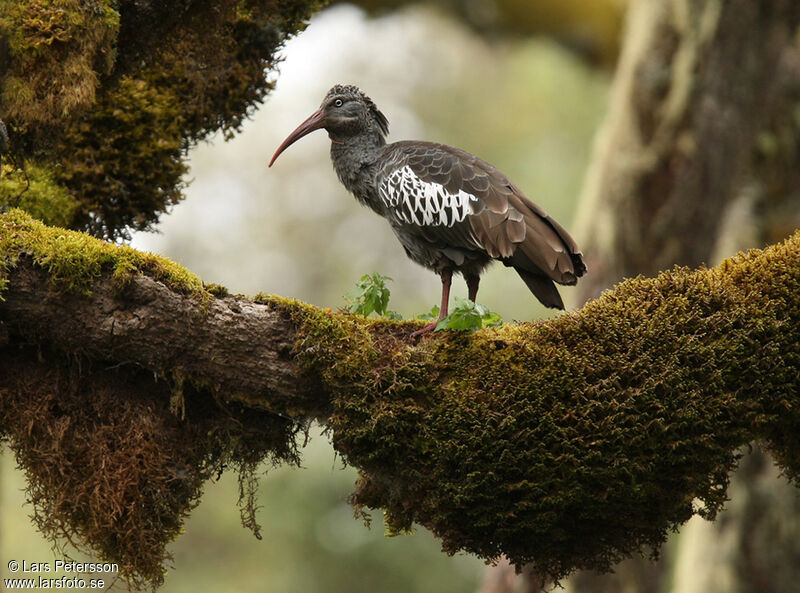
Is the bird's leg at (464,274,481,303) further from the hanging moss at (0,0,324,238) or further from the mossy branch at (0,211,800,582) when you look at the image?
the hanging moss at (0,0,324,238)

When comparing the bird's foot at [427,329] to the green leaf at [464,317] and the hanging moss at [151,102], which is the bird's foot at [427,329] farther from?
the hanging moss at [151,102]

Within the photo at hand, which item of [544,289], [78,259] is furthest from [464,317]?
[78,259]

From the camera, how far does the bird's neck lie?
5801mm

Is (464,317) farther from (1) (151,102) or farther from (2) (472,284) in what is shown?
(1) (151,102)

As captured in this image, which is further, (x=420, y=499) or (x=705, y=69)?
(x=705, y=69)

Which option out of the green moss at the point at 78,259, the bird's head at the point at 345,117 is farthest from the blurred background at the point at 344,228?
the green moss at the point at 78,259

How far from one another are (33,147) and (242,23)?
1.73 m

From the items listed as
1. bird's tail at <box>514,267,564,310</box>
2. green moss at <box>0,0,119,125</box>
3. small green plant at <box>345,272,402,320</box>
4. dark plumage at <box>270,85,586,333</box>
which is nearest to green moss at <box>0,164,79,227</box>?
green moss at <box>0,0,119,125</box>

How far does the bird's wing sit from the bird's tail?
6 centimetres

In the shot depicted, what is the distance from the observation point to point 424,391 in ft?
13.5

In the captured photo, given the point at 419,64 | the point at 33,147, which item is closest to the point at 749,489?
the point at 33,147

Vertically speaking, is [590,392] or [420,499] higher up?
[590,392]

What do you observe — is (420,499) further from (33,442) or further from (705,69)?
(705,69)

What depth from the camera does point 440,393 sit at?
4.09 metres
